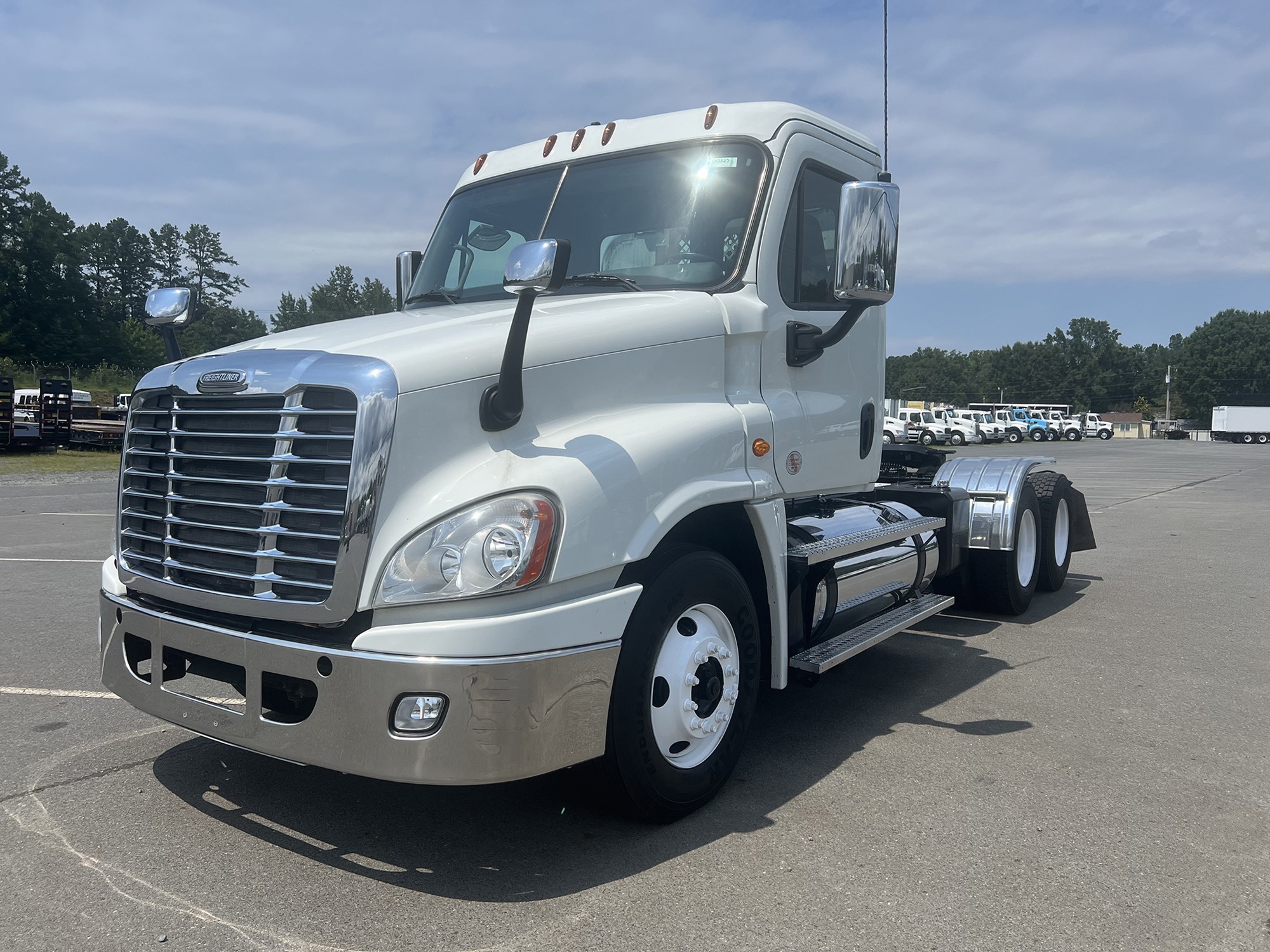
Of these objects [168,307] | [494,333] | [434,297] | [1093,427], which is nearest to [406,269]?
[434,297]

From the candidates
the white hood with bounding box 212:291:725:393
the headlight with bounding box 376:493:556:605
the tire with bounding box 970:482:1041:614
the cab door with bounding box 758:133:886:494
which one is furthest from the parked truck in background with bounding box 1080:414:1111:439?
the headlight with bounding box 376:493:556:605

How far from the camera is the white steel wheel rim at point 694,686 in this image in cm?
350

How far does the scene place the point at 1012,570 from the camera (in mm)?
7160

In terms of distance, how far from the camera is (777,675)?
13.4 feet

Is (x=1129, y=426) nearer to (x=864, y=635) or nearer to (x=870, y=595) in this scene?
(x=870, y=595)

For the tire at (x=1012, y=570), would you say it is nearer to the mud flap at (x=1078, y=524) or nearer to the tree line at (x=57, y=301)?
the mud flap at (x=1078, y=524)

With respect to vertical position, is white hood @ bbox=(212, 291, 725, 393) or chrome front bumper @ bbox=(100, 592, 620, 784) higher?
white hood @ bbox=(212, 291, 725, 393)

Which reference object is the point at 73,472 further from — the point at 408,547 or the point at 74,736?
the point at 408,547

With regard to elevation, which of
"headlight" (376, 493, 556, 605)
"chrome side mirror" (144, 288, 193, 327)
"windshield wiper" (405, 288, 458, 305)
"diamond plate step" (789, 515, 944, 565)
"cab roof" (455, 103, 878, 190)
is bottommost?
"diamond plate step" (789, 515, 944, 565)

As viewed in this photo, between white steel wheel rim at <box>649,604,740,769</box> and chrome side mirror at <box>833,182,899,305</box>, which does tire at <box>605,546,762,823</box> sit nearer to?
white steel wheel rim at <box>649,604,740,769</box>

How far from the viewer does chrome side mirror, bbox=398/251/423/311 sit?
5.34 meters

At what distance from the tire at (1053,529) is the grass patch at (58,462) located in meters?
18.1

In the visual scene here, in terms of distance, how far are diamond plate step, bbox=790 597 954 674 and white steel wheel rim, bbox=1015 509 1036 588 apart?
184 centimetres

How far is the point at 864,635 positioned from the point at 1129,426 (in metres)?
130
